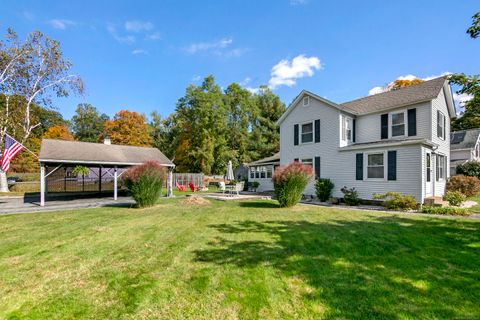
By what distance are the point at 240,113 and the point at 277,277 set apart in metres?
33.6

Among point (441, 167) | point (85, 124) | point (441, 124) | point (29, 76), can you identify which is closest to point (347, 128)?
point (441, 124)

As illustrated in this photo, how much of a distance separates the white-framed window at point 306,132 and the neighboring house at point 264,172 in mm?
3976

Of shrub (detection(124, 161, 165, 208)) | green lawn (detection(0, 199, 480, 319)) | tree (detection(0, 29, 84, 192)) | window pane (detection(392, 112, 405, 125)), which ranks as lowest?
green lawn (detection(0, 199, 480, 319))

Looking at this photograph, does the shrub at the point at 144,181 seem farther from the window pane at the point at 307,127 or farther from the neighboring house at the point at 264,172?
the neighboring house at the point at 264,172

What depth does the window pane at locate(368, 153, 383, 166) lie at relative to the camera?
12.1m

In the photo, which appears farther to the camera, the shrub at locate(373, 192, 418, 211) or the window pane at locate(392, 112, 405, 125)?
the window pane at locate(392, 112, 405, 125)

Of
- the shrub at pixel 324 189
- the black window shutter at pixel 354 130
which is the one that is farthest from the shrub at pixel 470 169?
the shrub at pixel 324 189

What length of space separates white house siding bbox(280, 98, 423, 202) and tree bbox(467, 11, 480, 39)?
5951mm

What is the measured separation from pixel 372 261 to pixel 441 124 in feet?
45.6

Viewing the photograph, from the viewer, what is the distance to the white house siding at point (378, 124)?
11820mm

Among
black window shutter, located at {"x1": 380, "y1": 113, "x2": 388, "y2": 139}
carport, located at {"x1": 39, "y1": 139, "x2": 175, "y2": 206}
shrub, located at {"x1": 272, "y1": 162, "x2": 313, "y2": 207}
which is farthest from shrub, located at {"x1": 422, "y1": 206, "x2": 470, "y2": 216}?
carport, located at {"x1": 39, "y1": 139, "x2": 175, "y2": 206}

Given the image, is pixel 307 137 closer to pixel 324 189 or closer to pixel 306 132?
pixel 306 132

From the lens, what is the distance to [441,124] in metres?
13.4

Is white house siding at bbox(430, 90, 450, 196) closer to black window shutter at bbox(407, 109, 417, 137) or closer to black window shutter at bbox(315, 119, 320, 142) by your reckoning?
black window shutter at bbox(407, 109, 417, 137)
